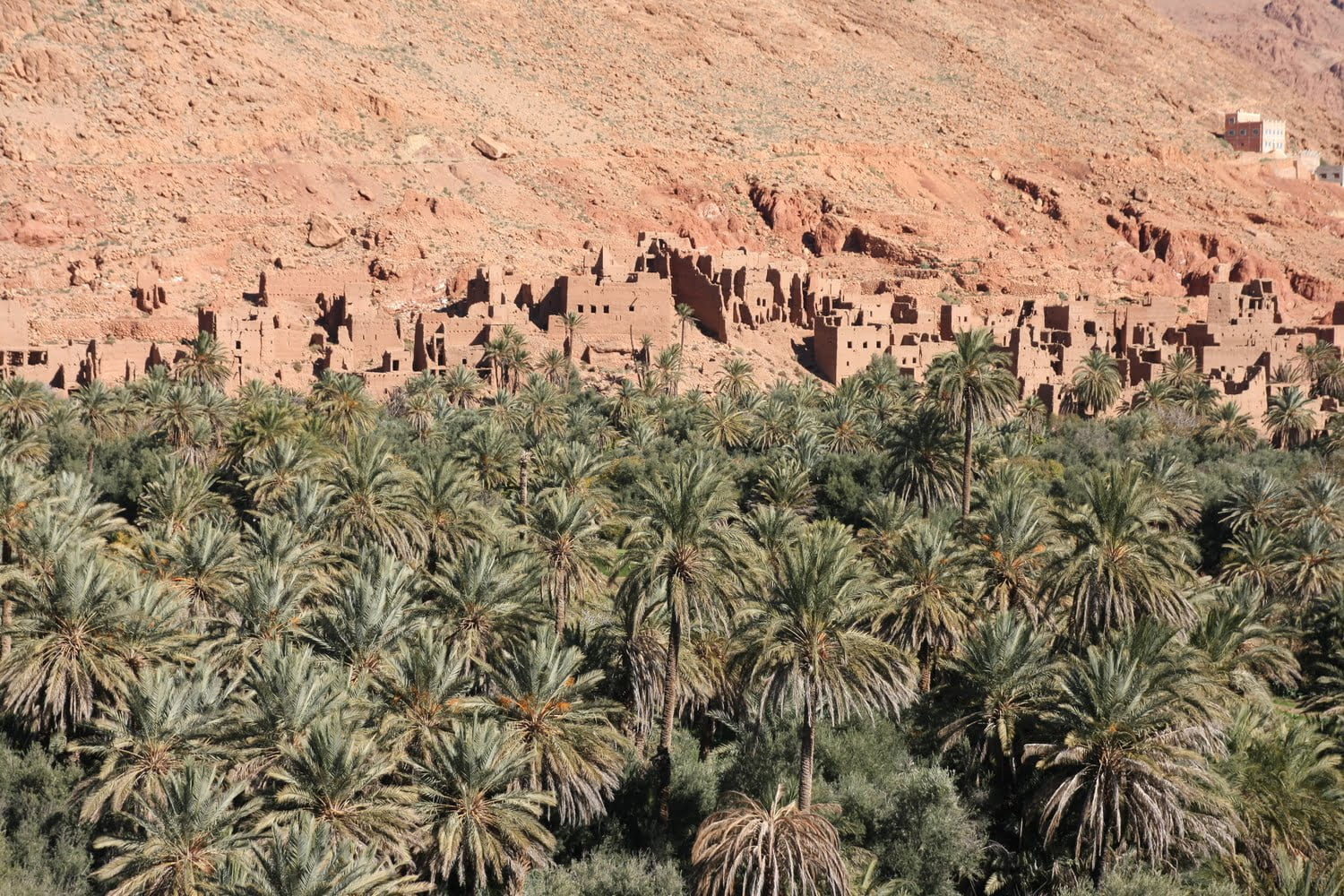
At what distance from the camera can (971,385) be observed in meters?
28.6

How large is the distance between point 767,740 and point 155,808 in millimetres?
8891

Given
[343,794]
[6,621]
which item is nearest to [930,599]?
[343,794]

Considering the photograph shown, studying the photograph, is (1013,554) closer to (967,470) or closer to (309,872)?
(967,470)

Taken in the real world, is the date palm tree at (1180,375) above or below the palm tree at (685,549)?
above

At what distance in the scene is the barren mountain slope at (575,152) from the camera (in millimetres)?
60906

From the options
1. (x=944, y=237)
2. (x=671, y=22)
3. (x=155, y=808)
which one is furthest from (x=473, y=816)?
(x=671, y=22)

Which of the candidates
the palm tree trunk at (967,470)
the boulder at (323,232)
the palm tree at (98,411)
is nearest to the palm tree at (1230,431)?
the palm tree trunk at (967,470)

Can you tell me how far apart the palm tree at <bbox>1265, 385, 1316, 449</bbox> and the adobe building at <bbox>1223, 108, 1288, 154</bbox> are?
68.2 m

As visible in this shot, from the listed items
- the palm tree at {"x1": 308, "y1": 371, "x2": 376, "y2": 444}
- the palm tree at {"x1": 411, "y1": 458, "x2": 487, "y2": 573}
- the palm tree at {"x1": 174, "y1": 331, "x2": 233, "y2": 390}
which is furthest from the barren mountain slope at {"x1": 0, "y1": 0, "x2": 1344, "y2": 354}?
the palm tree at {"x1": 411, "y1": 458, "x2": 487, "y2": 573}

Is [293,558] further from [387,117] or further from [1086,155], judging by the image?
[1086,155]

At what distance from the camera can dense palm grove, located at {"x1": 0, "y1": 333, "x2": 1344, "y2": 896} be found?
48.6ft

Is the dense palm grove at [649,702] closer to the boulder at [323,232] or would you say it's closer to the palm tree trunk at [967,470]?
the palm tree trunk at [967,470]

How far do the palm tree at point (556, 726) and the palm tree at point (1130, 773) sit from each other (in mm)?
5919

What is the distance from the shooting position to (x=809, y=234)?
76875mm
